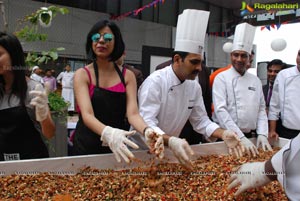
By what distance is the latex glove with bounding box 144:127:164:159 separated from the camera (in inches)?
45.8

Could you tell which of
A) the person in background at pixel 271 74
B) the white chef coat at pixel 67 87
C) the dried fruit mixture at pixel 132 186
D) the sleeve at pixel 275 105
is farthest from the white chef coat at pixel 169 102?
the white chef coat at pixel 67 87

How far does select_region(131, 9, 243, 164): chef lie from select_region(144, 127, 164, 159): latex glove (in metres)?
0.28

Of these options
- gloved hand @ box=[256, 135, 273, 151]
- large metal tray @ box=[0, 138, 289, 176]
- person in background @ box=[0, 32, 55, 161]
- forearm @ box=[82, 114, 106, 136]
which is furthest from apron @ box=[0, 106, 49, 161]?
gloved hand @ box=[256, 135, 273, 151]

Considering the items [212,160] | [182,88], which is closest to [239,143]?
[212,160]

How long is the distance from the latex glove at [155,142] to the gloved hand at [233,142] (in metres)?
0.53

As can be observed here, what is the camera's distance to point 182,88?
1652 mm

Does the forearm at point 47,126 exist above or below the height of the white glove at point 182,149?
above

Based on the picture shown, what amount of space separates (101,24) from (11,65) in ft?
1.40

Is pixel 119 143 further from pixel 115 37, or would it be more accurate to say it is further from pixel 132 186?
pixel 115 37

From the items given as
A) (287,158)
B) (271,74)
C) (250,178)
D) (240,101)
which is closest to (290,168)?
(287,158)

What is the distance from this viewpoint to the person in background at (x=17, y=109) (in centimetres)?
124

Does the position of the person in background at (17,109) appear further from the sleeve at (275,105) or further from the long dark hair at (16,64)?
the sleeve at (275,105)

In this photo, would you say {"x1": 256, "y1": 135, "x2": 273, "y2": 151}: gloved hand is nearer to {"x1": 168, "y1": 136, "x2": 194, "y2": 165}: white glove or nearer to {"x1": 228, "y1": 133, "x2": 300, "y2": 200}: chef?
{"x1": 168, "y1": 136, "x2": 194, "y2": 165}: white glove

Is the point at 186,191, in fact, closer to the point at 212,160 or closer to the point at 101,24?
the point at 212,160
